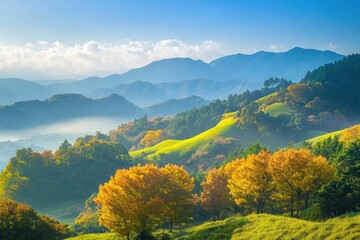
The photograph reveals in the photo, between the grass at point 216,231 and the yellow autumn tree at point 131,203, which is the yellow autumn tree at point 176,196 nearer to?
the yellow autumn tree at point 131,203

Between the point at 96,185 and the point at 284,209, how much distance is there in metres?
121

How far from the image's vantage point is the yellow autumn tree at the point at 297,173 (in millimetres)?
52156

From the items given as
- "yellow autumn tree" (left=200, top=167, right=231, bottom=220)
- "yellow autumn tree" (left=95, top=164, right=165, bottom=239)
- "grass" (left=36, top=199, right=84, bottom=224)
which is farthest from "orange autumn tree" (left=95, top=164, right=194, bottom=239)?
"grass" (left=36, top=199, right=84, bottom=224)

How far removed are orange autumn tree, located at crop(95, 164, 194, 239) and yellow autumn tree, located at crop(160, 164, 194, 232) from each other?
0.16 metres

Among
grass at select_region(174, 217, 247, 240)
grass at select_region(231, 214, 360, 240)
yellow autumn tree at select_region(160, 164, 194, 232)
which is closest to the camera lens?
grass at select_region(231, 214, 360, 240)

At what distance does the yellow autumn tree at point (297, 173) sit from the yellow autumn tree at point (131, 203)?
63.6 ft

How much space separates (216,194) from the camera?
6912cm

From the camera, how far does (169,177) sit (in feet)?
178

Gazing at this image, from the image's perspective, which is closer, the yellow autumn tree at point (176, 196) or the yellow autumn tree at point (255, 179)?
the yellow autumn tree at point (176, 196)

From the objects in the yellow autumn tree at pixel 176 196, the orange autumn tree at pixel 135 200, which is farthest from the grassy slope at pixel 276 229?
the orange autumn tree at pixel 135 200

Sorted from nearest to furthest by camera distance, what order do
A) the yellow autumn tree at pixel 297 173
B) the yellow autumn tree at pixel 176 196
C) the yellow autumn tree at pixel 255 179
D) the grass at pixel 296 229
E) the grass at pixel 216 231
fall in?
the grass at pixel 296 229 → the grass at pixel 216 231 → the yellow autumn tree at pixel 297 173 → the yellow autumn tree at pixel 176 196 → the yellow autumn tree at pixel 255 179

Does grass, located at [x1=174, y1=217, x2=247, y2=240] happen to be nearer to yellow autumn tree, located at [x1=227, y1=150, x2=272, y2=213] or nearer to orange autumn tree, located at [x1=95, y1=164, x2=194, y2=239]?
orange autumn tree, located at [x1=95, y1=164, x2=194, y2=239]

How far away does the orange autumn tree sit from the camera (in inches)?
1880

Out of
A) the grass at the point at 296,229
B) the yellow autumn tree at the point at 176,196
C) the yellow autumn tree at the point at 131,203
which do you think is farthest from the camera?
the yellow autumn tree at the point at 176,196
